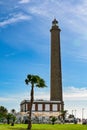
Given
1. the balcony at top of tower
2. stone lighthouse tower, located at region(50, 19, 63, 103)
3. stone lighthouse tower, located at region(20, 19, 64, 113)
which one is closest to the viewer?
stone lighthouse tower, located at region(20, 19, 64, 113)

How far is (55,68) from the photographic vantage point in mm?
142375

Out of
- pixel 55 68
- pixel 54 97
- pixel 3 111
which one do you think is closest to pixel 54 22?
pixel 55 68

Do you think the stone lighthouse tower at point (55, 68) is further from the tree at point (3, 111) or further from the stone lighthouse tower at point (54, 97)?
the tree at point (3, 111)

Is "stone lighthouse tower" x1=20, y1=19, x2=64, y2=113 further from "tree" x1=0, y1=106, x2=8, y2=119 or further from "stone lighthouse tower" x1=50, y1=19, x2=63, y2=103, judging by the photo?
"tree" x1=0, y1=106, x2=8, y2=119

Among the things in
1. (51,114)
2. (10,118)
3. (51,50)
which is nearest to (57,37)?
(51,50)

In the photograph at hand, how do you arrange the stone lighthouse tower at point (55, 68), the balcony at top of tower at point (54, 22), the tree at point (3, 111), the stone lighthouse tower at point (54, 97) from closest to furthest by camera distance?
the tree at point (3, 111)
the stone lighthouse tower at point (54, 97)
the stone lighthouse tower at point (55, 68)
the balcony at top of tower at point (54, 22)

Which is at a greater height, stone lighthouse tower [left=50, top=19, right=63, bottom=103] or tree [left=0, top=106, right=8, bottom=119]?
stone lighthouse tower [left=50, top=19, right=63, bottom=103]

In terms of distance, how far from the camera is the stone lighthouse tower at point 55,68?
14100 cm

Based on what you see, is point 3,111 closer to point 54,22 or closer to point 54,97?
point 54,97

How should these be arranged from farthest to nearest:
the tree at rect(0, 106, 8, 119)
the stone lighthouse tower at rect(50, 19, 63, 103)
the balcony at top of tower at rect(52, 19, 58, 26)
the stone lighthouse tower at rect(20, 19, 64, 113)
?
the balcony at top of tower at rect(52, 19, 58, 26), the stone lighthouse tower at rect(50, 19, 63, 103), the stone lighthouse tower at rect(20, 19, 64, 113), the tree at rect(0, 106, 8, 119)

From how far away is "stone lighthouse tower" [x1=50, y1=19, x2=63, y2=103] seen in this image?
463 feet

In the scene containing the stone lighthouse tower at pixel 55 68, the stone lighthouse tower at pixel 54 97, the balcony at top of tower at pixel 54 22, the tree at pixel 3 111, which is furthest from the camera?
the balcony at top of tower at pixel 54 22

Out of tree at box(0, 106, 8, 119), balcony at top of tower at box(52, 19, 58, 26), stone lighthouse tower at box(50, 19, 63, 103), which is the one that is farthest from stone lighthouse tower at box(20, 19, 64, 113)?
balcony at top of tower at box(52, 19, 58, 26)

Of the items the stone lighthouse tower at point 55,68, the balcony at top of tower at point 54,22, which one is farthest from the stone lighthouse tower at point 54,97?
the balcony at top of tower at point 54,22
